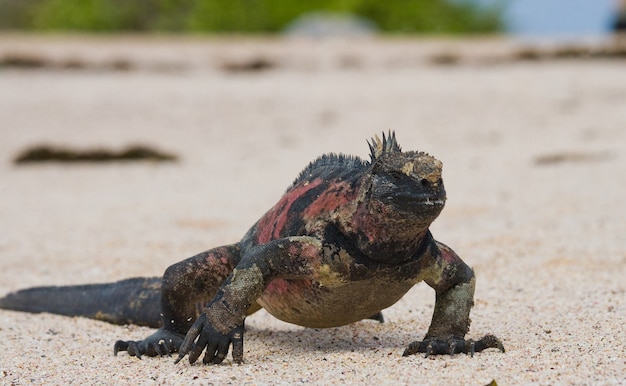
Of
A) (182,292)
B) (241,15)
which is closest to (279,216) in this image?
(182,292)

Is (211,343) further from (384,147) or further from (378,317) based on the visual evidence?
(378,317)

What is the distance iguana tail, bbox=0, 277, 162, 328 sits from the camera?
16.5 ft

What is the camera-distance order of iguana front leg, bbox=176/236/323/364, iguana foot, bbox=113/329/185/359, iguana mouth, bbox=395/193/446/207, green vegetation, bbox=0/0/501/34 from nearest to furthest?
iguana mouth, bbox=395/193/446/207 < iguana front leg, bbox=176/236/323/364 < iguana foot, bbox=113/329/185/359 < green vegetation, bbox=0/0/501/34

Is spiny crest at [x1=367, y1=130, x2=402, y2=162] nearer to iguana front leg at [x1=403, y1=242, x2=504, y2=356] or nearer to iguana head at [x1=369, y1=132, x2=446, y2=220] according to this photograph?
Answer: iguana head at [x1=369, y1=132, x2=446, y2=220]

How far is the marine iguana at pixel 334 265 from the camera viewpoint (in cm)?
367

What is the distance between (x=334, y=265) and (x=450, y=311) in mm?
646

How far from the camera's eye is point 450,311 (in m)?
4.17

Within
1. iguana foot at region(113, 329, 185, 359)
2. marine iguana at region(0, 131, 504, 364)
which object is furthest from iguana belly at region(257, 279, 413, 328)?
iguana foot at region(113, 329, 185, 359)

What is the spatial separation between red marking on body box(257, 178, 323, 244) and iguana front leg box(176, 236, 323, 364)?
0.82 ft

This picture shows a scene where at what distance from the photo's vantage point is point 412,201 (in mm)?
3568

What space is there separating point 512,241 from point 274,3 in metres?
30.6

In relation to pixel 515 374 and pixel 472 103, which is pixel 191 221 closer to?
pixel 515 374

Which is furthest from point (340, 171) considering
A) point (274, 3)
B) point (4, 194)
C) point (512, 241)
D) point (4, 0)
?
point (4, 0)

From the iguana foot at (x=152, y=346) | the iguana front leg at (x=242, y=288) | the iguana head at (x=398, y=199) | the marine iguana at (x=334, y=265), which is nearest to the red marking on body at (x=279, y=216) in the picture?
the marine iguana at (x=334, y=265)
